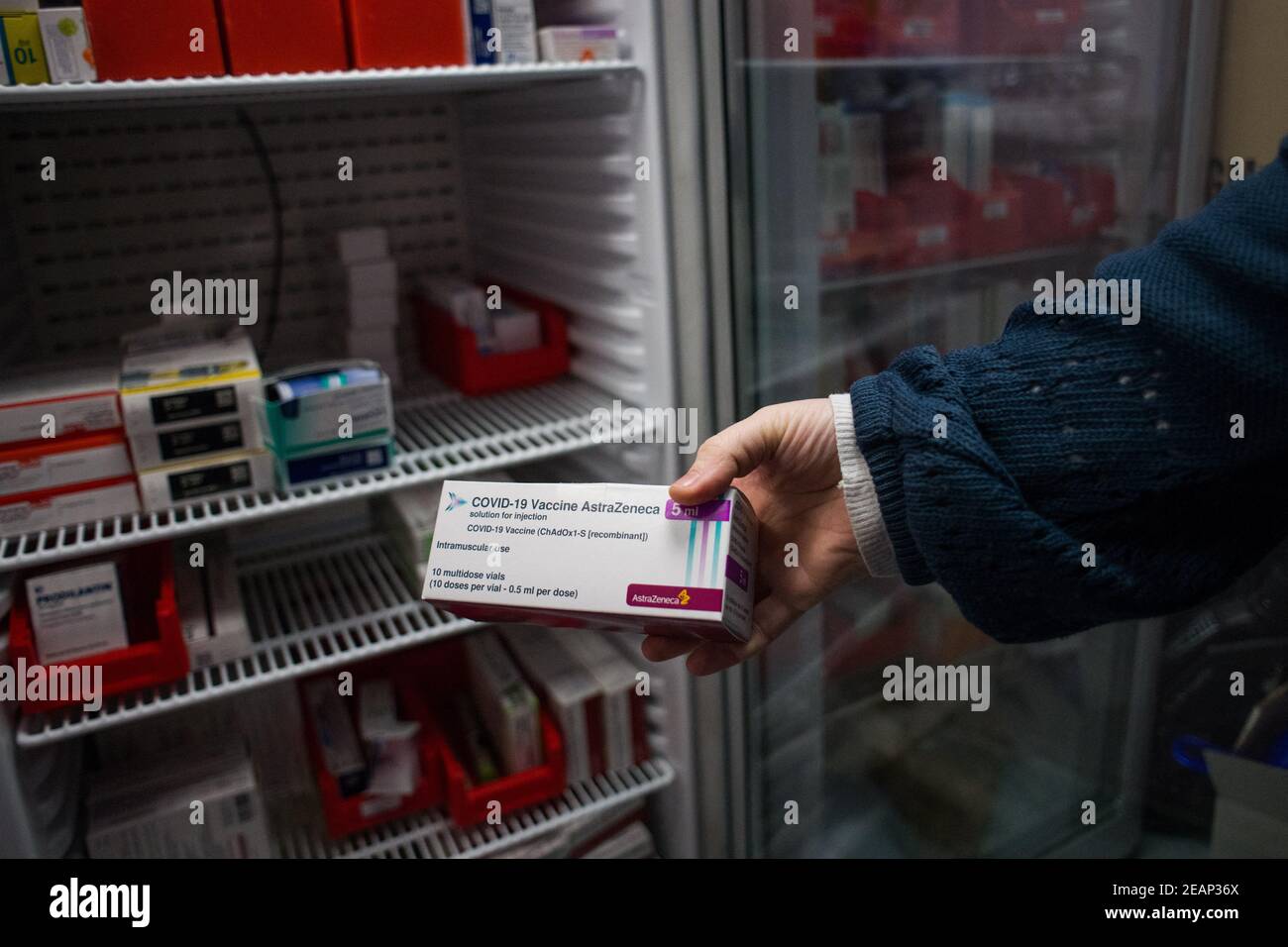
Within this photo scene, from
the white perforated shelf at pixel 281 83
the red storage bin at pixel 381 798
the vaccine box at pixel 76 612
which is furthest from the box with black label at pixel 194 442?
the red storage bin at pixel 381 798

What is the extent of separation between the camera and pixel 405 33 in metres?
1.33

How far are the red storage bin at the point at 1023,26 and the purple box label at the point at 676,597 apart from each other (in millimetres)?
1148

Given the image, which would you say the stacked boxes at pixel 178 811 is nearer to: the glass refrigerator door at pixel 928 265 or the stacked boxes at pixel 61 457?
the stacked boxes at pixel 61 457

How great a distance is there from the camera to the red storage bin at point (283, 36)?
1252 millimetres

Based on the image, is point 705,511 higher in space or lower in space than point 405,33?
lower

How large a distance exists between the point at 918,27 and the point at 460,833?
154 cm

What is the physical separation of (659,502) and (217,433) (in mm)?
746

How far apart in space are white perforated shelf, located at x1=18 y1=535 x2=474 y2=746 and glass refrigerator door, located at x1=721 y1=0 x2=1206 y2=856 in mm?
601

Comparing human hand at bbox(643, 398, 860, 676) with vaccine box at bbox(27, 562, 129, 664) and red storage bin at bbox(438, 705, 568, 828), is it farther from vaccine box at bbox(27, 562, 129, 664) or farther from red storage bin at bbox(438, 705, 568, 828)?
vaccine box at bbox(27, 562, 129, 664)

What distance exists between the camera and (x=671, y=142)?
1419mm

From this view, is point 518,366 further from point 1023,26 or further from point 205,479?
point 1023,26

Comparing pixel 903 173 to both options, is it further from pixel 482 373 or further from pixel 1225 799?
pixel 1225 799
